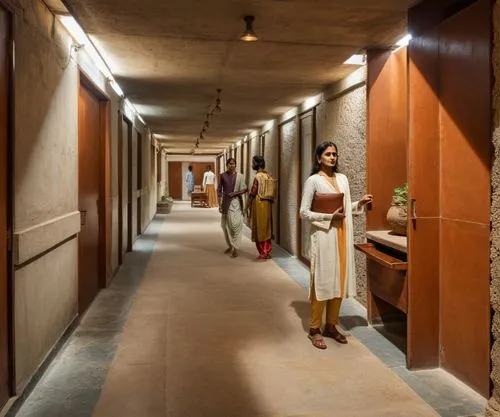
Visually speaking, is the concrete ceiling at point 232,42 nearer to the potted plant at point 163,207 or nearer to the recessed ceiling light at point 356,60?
the recessed ceiling light at point 356,60

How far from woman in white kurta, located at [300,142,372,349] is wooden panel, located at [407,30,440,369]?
1.76 ft

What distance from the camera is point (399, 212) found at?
3.51 meters

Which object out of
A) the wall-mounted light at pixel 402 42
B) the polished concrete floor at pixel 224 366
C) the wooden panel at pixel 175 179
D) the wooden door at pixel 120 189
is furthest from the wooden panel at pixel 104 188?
the wooden panel at pixel 175 179

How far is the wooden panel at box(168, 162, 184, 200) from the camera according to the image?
22.4 m

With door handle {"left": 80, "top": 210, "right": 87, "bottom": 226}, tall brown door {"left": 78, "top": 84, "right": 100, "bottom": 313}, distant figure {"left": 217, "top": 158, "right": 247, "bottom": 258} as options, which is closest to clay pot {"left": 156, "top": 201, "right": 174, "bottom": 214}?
distant figure {"left": 217, "top": 158, "right": 247, "bottom": 258}

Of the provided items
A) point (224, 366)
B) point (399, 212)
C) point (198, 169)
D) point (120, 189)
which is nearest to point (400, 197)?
point (399, 212)

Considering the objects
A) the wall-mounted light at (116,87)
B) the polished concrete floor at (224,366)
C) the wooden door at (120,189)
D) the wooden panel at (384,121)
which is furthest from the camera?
the wooden door at (120,189)

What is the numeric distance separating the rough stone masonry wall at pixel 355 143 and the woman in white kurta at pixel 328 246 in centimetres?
87

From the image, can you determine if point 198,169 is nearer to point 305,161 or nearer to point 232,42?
point 305,161

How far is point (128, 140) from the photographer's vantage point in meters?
7.22

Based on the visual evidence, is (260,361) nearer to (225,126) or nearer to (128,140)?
(128,140)

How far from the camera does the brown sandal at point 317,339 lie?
10.8 feet

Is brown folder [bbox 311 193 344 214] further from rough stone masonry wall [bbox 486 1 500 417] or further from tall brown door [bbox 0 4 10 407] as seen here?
tall brown door [bbox 0 4 10 407]

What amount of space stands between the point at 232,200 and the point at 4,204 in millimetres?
4784
